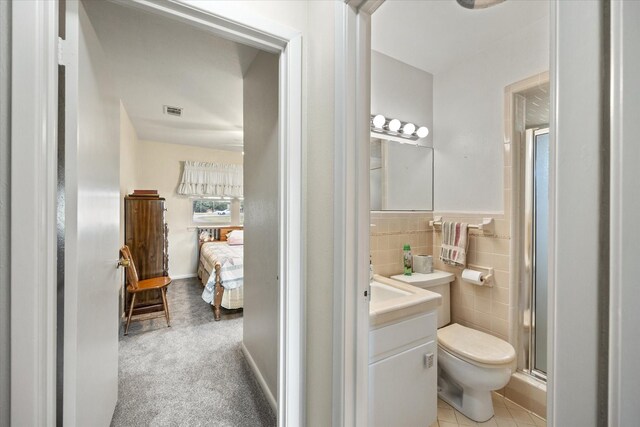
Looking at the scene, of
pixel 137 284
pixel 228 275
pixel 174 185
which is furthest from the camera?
A: pixel 174 185

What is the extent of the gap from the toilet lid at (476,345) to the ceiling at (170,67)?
7.87 ft

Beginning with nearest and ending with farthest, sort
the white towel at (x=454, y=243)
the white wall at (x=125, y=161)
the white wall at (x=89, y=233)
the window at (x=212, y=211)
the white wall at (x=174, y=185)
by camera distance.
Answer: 1. the white wall at (x=89, y=233)
2. the white towel at (x=454, y=243)
3. the white wall at (x=125, y=161)
4. the white wall at (x=174, y=185)
5. the window at (x=212, y=211)

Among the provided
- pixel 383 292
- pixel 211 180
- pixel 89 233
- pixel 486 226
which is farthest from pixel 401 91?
pixel 211 180

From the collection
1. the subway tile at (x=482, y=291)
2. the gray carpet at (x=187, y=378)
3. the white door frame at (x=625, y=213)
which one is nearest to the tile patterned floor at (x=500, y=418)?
the subway tile at (x=482, y=291)

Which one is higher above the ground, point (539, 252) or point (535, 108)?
point (535, 108)

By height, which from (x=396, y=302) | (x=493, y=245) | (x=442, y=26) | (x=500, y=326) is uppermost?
(x=442, y=26)

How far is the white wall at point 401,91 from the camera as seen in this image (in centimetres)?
197

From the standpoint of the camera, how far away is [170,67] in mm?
2240

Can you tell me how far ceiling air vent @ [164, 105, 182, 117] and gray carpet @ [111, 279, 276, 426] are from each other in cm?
248

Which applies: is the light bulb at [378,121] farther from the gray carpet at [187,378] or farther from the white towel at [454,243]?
the gray carpet at [187,378]

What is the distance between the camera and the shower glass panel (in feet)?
5.73

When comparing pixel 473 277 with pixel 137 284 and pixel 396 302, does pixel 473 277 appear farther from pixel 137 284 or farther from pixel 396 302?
pixel 137 284

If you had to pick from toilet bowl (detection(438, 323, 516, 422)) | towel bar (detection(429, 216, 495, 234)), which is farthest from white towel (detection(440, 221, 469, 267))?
toilet bowl (detection(438, 323, 516, 422))

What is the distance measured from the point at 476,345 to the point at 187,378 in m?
2.06
